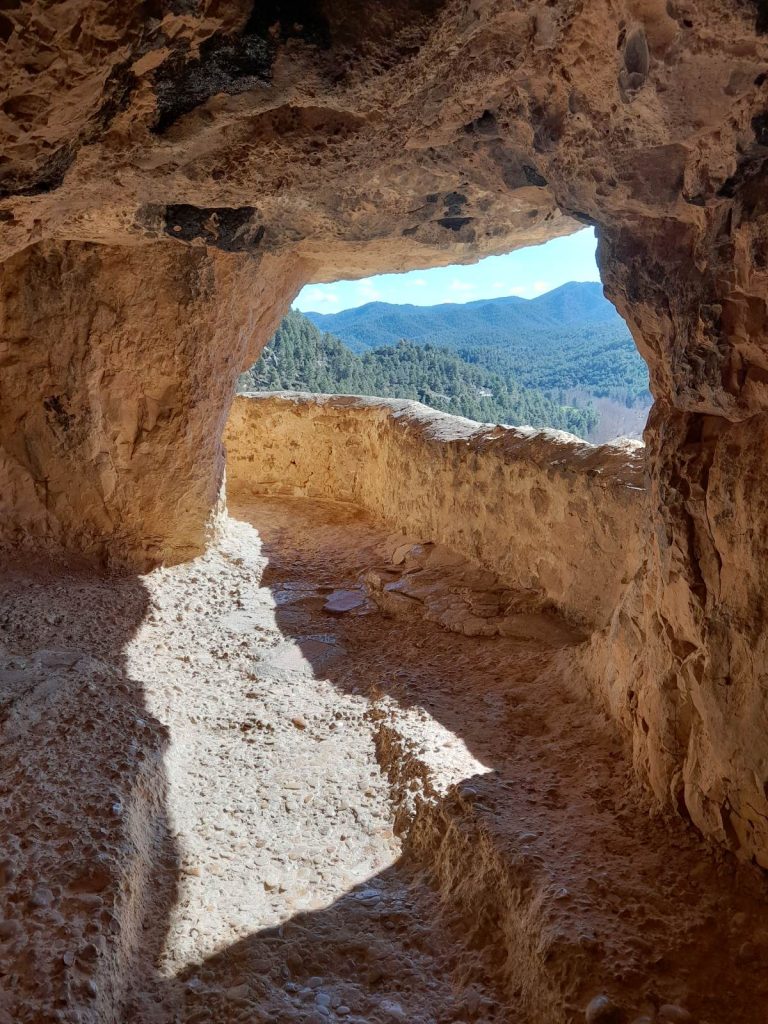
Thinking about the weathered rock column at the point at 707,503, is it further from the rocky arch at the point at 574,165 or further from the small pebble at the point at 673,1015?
the small pebble at the point at 673,1015

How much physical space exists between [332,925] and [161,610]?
8.70ft

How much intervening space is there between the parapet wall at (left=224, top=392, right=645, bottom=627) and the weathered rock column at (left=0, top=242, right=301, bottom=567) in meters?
1.65

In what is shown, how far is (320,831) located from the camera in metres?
2.94

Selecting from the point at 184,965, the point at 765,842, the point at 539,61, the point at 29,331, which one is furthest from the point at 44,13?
the point at 29,331

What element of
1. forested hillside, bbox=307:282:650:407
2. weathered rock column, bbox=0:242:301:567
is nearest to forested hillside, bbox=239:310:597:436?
forested hillside, bbox=307:282:650:407

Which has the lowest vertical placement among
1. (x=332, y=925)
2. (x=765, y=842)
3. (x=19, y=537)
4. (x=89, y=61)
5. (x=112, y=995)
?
(x=332, y=925)

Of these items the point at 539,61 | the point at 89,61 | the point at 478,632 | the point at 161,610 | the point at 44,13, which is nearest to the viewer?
the point at 44,13

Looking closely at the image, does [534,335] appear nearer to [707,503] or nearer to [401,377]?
[401,377]

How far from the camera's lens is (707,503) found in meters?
2.19

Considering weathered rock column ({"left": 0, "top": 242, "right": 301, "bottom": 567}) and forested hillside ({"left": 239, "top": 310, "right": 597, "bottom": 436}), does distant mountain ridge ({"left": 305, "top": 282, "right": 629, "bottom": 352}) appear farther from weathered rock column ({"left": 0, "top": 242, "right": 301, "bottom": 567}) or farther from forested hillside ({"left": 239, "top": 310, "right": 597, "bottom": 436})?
weathered rock column ({"left": 0, "top": 242, "right": 301, "bottom": 567})

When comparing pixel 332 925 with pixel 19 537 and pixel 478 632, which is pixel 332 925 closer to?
pixel 478 632

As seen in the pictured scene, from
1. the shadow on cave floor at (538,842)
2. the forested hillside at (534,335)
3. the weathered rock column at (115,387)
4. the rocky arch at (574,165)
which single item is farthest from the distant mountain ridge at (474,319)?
the rocky arch at (574,165)

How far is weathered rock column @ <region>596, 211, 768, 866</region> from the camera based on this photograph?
1.88m

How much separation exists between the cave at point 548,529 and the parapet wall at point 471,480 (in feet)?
0.14
